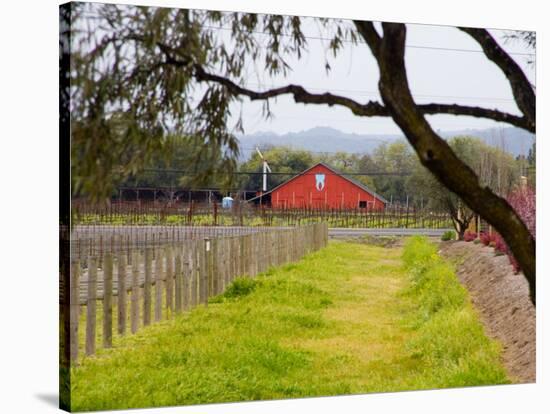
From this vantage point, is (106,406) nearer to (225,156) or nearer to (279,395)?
(279,395)

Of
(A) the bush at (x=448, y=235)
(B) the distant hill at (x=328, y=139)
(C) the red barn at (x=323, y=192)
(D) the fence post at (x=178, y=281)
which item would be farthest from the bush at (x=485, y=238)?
(D) the fence post at (x=178, y=281)

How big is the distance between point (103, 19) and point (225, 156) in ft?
3.84

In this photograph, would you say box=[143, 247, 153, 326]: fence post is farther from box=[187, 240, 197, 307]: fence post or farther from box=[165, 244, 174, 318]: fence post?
box=[187, 240, 197, 307]: fence post

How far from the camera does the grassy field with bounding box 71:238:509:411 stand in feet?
23.5

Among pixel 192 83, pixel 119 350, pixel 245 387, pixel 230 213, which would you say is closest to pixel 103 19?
pixel 192 83

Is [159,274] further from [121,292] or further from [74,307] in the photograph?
[74,307]

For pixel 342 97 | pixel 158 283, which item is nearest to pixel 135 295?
pixel 158 283

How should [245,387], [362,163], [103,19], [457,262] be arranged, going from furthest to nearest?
[457,262] < [362,163] < [245,387] < [103,19]

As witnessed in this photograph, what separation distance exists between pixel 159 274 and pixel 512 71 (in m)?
2.88

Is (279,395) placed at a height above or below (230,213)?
below

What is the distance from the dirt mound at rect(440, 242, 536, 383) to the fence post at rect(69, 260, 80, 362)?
2.99 m

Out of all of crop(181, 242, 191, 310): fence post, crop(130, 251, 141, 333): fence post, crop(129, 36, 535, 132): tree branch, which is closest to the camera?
crop(129, 36, 535, 132): tree branch

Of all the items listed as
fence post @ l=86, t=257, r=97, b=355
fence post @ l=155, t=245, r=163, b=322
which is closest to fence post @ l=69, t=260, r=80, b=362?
fence post @ l=86, t=257, r=97, b=355

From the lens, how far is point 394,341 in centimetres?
810
